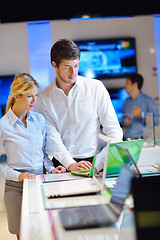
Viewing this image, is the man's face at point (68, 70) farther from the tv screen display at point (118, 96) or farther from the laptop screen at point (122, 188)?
the tv screen display at point (118, 96)

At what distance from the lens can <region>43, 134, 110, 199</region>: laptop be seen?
5.58ft

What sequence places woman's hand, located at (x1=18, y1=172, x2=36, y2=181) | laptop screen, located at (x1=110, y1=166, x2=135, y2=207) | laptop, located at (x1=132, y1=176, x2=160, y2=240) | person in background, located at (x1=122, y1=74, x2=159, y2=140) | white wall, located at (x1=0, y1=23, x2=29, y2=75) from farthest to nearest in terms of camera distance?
white wall, located at (x1=0, y1=23, x2=29, y2=75)
person in background, located at (x1=122, y1=74, x2=159, y2=140)
woman's hand, located at (x1=18, y1=172, x2=36, y2=181)
laptop screen, located at (x1=110, y1=166, x2=135, y2=207)
laptop, located at (x1=132, y1=176, x2=160, y2=240)

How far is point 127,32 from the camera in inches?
283

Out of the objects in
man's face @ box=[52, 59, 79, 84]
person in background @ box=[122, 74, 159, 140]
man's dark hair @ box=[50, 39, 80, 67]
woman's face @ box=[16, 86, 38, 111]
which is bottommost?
person in background @ box=[122, 74, 159, 140]

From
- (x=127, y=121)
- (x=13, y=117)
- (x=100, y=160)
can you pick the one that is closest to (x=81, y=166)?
(x=100, y=160)

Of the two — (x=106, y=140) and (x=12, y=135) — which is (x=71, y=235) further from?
(x=12, y=135)

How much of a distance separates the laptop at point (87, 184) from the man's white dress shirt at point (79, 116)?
0.53 meters

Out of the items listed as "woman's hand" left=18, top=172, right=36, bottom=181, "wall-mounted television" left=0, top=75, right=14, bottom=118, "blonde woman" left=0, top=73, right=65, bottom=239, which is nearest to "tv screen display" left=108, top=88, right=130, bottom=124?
"wall-mounted television" left=0, top=75, right=14, bottom=118

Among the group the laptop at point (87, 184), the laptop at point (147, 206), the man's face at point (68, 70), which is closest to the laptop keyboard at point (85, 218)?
the laptop at point (147, 206)

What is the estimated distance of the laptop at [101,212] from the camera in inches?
47.5

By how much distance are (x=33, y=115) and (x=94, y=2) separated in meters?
4.66

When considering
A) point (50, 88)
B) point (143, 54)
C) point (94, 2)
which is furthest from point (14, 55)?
point (50, 88)

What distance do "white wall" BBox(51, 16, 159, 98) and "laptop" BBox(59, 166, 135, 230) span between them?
5.80m

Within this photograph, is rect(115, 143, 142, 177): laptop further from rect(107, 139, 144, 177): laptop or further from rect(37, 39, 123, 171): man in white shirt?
rect(37, 39, 123, 171): man in white shirt
